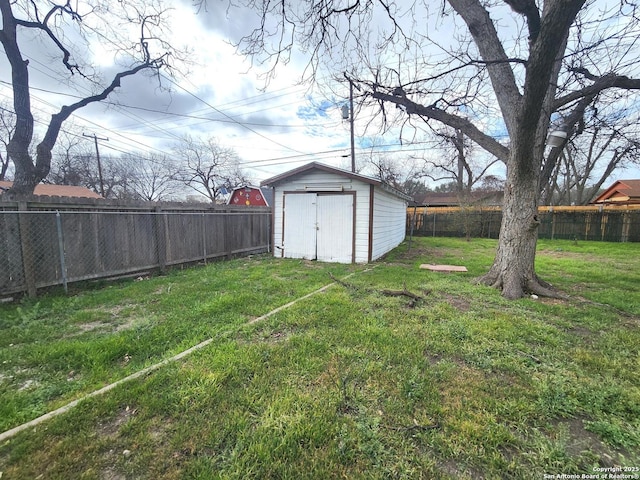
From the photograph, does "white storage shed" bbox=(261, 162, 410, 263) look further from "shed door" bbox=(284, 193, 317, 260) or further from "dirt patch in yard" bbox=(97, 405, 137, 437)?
"dirt patch in yard" bbox=(97, 405, 137, 437)

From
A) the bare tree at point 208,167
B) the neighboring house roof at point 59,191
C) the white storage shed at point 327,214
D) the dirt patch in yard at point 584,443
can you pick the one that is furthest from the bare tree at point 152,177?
the dirt patch in yard at point 584,443

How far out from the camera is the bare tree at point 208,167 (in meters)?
27.9

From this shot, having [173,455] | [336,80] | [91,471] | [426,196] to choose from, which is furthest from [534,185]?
[426,196]

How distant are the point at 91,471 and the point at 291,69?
484cm

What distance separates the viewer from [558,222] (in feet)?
47.6

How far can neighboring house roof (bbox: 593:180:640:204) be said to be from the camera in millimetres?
18953

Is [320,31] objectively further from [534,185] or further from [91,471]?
[91,471]

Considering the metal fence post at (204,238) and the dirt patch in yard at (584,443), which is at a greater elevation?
the metal fence post at (204,238)

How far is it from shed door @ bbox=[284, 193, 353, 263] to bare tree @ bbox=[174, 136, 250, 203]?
23.1m

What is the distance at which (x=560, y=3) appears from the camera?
2.38m

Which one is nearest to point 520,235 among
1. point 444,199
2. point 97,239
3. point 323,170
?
point 323,170

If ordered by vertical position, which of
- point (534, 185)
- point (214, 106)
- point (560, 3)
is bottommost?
point (534, 185)

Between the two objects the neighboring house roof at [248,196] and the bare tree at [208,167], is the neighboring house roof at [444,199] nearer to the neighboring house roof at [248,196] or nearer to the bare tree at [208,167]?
the neighboring house roof at [248,196]

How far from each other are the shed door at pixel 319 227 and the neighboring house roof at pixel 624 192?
24.3m
